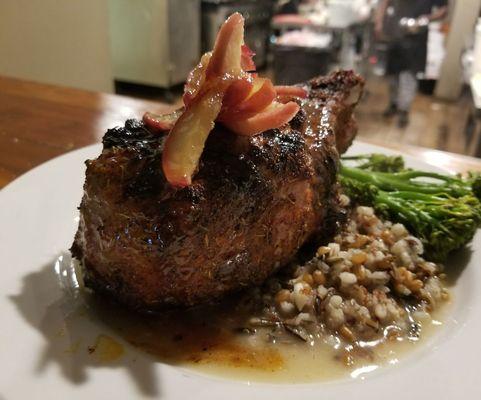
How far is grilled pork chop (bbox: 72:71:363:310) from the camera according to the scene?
5.39 feet

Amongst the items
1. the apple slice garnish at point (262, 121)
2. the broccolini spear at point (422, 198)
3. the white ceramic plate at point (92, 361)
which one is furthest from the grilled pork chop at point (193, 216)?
the broccolini spear at point (422, 198)

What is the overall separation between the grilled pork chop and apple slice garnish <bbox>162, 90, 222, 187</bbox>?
0.09m

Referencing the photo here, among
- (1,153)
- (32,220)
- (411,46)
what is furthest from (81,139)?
(411,46)

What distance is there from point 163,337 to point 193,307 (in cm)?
19

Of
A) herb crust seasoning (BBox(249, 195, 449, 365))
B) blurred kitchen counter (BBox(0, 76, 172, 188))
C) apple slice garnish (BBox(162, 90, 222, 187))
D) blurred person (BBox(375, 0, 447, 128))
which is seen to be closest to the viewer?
apple slice garnish (BBox(162, 90, 222, 187))

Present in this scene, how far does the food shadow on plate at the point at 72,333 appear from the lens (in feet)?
4.82

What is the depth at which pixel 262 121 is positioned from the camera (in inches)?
71.2

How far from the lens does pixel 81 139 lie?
11.1ft

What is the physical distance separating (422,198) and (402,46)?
6.42 metres

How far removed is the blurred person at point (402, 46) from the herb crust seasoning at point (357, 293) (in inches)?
245

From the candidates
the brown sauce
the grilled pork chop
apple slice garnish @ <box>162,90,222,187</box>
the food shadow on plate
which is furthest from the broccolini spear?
the food shadow on plate

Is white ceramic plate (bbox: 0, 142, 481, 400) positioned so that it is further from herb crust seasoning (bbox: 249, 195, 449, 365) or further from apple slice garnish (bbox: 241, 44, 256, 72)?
apple slice garnish (bbox: 241, 44, 256, 72)

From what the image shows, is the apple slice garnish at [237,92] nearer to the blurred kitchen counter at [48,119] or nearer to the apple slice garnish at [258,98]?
the apple slice garnish at [258,98]

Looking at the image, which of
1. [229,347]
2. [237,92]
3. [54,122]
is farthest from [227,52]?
[54,122]
